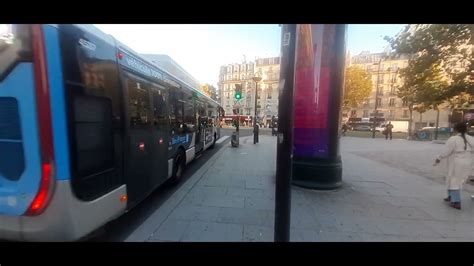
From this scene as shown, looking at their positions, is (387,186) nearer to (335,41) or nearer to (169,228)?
(335,41)

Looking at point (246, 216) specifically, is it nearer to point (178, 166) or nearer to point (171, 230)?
point (171, 230)

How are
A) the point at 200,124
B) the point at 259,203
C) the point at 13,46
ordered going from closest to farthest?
1. the point at 13,46
2. the point at 259,203
3. the point at 200,124

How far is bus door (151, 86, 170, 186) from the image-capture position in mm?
4359

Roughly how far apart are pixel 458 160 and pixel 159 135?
6028 millimetres

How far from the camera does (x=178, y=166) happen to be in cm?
612

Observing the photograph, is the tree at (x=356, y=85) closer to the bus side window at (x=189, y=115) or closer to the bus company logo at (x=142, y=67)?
the bus side window at (x=189, y=115)

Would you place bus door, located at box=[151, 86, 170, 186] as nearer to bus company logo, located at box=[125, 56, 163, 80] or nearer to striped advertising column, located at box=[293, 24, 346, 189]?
bus company logo, located at box=[125, 56, 163, 80]

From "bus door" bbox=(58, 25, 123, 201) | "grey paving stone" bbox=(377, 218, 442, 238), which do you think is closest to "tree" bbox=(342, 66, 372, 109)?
"grey paving stone" bbox=(377, 218, 442, 238)

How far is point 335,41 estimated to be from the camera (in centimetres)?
539

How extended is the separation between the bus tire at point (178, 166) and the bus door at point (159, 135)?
2.53 feet

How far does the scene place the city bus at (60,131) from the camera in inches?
87.4

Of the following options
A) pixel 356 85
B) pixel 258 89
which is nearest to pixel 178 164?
pixel 356 85
